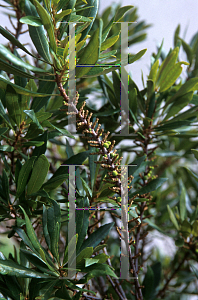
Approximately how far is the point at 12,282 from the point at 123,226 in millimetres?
145

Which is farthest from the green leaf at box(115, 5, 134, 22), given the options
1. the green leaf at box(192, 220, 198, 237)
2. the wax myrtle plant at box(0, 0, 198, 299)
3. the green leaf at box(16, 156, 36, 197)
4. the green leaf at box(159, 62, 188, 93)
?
the green leaf at box(192, 220, 198, 237)

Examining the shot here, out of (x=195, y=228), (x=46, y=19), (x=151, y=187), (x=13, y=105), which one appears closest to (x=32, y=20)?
(x=46, y=19)

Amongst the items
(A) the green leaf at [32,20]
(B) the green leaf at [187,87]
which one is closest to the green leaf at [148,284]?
(B) the green leaf at [187,87]

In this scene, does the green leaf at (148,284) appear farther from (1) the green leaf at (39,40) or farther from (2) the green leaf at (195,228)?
(1) the green leaf at (39,40)

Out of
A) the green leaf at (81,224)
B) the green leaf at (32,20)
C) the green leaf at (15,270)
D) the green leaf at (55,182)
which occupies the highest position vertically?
the green leaf at (32,20)

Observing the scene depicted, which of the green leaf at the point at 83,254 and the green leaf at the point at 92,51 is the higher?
the green leaf at the point at 92,51

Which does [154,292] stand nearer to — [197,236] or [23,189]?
[197,236]

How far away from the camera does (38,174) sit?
31 cm

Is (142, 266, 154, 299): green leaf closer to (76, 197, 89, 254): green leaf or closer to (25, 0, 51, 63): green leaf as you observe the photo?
(76, 197, 89, 254): green leaf

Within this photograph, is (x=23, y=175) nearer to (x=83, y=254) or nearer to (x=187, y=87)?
(x=83, y=254)

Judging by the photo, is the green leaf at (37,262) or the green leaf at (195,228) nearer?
the green leaf at (37,262)

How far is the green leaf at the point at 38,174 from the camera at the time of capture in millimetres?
306

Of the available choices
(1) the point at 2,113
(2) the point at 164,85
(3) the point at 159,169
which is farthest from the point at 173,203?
(1) the point at 2,113

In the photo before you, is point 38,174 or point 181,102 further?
point 181,102
